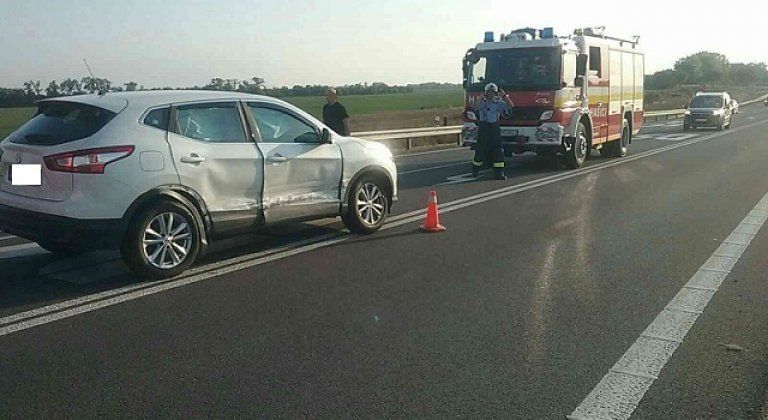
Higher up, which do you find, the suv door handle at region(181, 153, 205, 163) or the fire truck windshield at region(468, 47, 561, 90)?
the fire truck windshield at region(468, 47, 561, 90)

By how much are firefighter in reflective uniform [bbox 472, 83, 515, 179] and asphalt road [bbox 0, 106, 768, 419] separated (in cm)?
530

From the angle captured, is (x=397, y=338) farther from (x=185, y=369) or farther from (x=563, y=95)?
(x=563, y=95)

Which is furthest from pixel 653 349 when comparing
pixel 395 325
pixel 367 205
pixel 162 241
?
pixel 367 205

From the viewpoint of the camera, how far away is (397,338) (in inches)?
193

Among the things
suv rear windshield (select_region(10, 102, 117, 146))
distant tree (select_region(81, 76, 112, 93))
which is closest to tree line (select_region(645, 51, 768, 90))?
distant tree (select_region(81, 76, 112, 93))

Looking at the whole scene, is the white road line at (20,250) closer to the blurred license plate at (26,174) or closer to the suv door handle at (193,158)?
the blurred license plate at (26,174)

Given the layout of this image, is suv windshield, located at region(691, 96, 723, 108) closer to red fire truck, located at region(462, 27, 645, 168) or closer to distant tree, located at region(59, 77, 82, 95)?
red fire truck, located at region(462, 27, 645, 168)

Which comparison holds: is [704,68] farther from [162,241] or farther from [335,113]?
[162,241]

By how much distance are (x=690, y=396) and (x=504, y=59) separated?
1261cm

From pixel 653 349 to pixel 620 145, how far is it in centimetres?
1586

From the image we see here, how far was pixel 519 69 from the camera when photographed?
1559cm

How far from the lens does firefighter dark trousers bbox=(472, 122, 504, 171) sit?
1452cm

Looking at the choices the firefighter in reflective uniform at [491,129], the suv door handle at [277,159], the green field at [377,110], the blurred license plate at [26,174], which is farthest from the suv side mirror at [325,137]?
the firefighter in reflective uniform at [491,129]

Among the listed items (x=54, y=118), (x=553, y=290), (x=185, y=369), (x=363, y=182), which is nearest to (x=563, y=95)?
(x=363, y=182)
